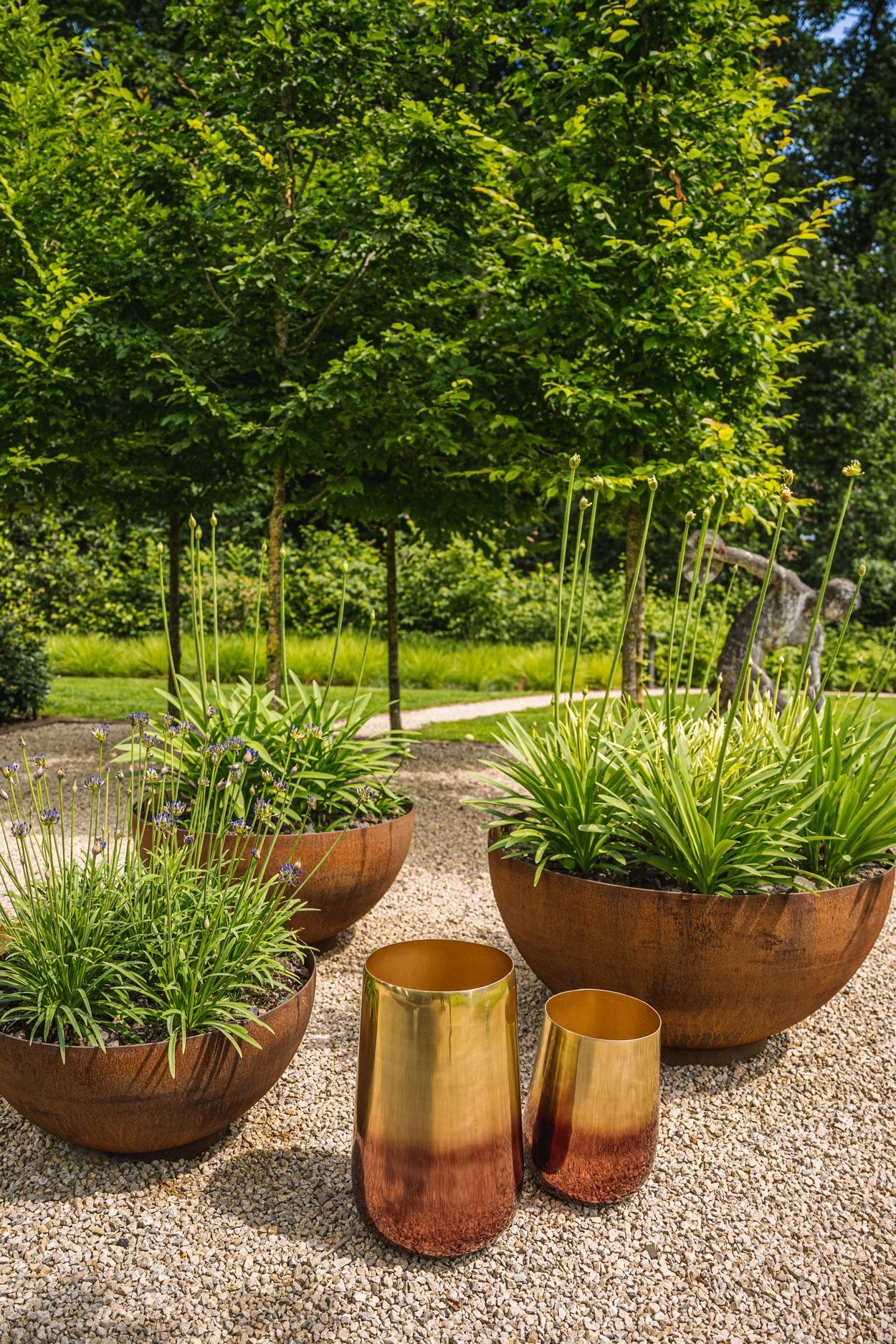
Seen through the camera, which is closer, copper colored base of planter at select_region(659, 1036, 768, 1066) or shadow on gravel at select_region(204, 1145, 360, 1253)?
shadow on gravel at select_region(204, 1145, 360, 1253)

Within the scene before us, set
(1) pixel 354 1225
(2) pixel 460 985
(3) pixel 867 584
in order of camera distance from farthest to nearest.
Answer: (3) pixel 867 584 < (2) pixel 460 985 < (1) pixel 354 1225

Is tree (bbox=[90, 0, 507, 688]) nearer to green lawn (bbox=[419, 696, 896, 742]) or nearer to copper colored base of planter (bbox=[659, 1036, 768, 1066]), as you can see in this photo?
green lawn (bbox=[419, 696, 896, 742])

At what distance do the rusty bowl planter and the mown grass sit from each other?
7322 millimetres

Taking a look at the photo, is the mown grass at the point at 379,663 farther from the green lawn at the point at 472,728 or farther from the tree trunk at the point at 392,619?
the tree trunk at the point at 392,619

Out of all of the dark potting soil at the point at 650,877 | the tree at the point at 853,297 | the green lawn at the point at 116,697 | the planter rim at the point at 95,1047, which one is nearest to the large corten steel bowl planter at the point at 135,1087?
the planter rim at the point at 95,1047

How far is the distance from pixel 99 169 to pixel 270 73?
1.23 m

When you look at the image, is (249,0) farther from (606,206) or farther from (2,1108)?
(2,1108)

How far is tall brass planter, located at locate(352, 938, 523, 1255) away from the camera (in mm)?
1813

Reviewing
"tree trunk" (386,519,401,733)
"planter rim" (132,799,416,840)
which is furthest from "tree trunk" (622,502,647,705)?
"planter rim" (132,799,416,840)

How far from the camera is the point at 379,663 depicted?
422 inches

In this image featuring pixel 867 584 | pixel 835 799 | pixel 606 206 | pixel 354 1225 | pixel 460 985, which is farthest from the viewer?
pixel 867 584

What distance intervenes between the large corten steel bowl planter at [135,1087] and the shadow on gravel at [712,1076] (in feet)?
3.81

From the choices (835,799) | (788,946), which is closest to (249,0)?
(835,799)

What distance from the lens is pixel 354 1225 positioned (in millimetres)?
1990
